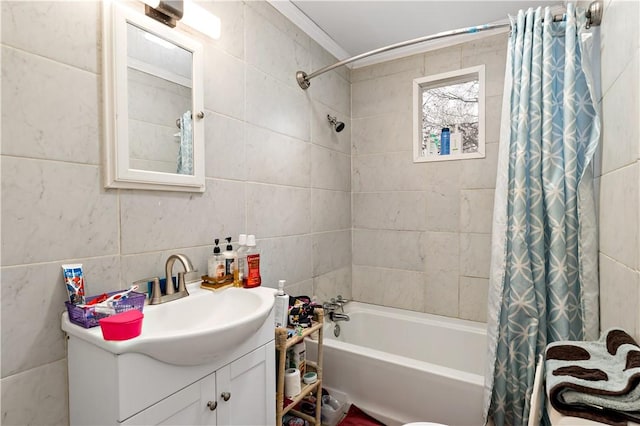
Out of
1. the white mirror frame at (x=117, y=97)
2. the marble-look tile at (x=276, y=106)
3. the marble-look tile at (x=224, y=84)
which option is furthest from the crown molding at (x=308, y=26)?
the white mirror frame at (x=117, y=97)

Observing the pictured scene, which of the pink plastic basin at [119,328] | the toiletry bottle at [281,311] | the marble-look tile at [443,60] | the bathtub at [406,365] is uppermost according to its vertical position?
the marble-look tile at [443,60]

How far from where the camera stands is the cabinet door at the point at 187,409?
0.90 m

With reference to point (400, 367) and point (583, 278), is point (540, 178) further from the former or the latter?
point (400, 367)

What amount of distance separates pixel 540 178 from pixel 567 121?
11.0 inches

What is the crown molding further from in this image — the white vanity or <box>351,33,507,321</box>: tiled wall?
the white vanity

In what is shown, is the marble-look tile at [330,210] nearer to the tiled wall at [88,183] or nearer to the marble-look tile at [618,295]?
the tiled wall at [88,183]

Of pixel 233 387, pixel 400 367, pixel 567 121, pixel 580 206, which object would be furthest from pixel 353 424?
pixel 567 121

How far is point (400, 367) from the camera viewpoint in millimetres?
1712

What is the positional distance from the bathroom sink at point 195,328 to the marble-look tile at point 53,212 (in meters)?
0.22

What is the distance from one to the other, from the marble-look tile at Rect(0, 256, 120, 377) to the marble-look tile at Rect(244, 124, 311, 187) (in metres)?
0.94

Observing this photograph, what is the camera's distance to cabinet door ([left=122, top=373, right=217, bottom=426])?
897 mm

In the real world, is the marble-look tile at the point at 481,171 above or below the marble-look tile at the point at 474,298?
above

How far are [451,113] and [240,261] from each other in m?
1.99

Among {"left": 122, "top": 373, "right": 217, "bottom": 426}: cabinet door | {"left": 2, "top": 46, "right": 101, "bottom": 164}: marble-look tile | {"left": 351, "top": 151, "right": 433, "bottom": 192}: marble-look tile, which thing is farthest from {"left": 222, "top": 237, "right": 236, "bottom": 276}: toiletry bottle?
{"left": 351, "top": 151, "right": 433, "bottom": 192}: marble-look tile
